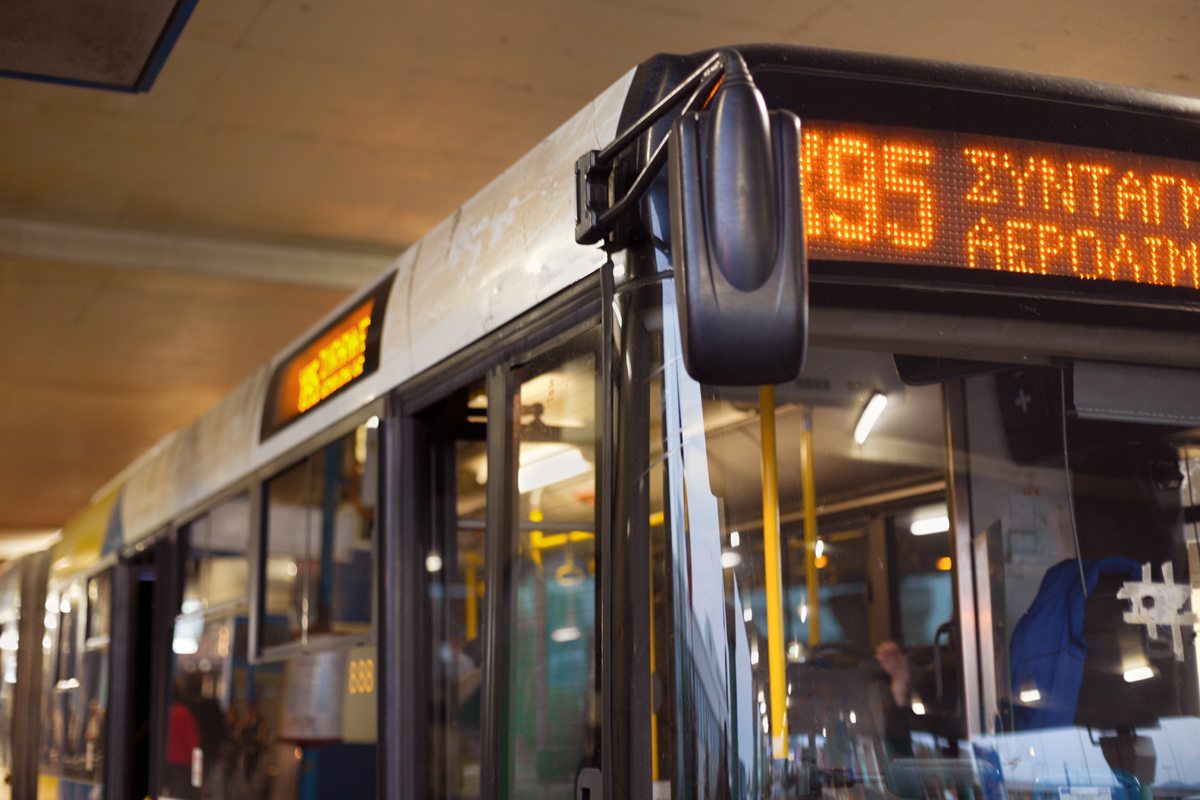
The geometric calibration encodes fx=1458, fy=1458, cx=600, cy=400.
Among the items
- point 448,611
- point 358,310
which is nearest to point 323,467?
point 358,310

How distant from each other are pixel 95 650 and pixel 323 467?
409 cm

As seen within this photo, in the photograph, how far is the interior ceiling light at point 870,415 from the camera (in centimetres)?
246

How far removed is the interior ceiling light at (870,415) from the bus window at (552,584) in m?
0.53

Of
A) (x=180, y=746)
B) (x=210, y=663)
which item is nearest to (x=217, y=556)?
(x=210, y=663)

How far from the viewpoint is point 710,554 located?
2299mm

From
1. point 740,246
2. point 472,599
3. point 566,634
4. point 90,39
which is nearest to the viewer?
point 740,246

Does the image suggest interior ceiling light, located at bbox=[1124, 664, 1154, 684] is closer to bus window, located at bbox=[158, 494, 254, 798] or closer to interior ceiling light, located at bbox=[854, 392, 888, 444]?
interior ceiling light, located at bbox=[854, 392, 888, 444]

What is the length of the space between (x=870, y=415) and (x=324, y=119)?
6.04 metres

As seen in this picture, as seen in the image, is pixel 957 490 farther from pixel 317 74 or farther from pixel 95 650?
pixel 95 650

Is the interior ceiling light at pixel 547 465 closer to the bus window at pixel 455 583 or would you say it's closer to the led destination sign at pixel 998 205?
the bus window at pixel 455 583

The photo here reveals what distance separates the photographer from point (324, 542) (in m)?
4.05

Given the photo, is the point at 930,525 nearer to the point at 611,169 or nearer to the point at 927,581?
the point at 927,581

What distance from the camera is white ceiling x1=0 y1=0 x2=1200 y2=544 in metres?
6.90

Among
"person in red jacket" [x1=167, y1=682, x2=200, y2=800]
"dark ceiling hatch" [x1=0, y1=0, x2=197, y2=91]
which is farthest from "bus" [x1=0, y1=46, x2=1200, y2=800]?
"person in red jacket" [x1=167, y1=682, x2=200, y2=800]
